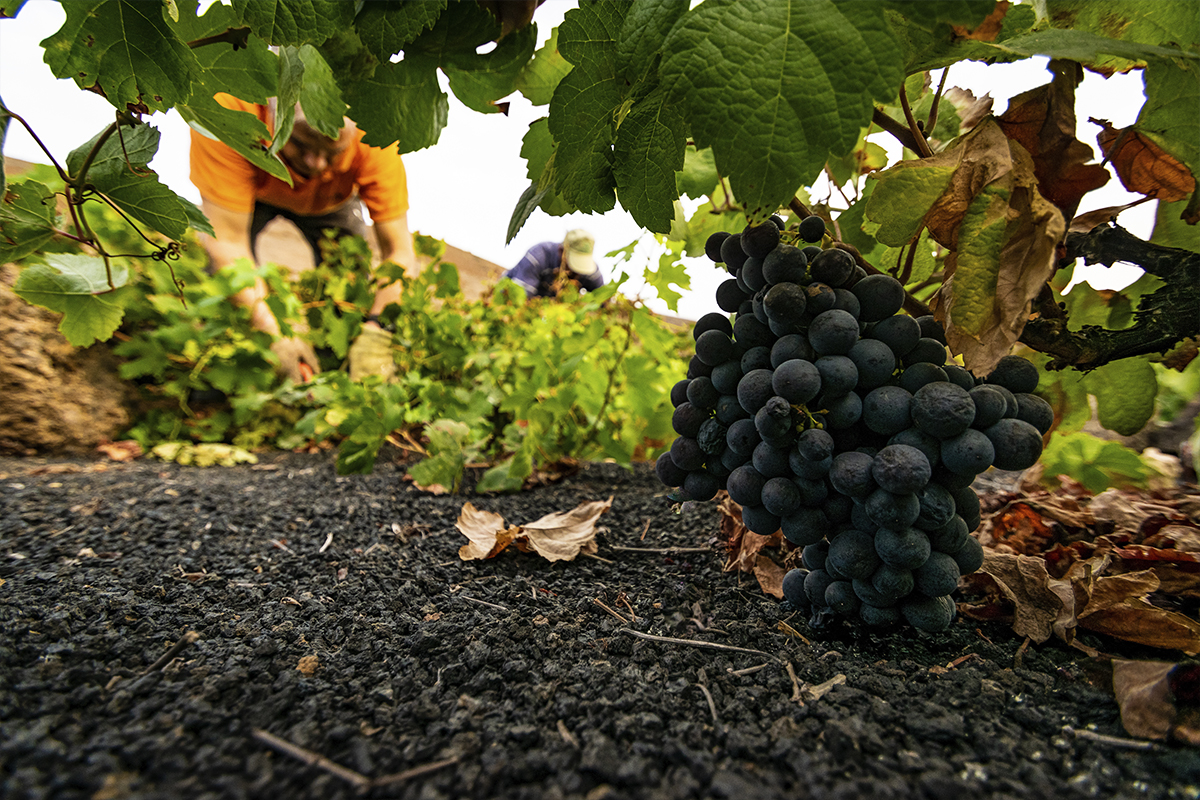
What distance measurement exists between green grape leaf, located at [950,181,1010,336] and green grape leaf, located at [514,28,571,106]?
0.75 metres

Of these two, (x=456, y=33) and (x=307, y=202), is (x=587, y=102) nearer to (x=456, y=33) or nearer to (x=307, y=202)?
(x=456, y=33)

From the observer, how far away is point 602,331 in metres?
2.07

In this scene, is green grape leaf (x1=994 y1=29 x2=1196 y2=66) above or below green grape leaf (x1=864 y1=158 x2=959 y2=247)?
above

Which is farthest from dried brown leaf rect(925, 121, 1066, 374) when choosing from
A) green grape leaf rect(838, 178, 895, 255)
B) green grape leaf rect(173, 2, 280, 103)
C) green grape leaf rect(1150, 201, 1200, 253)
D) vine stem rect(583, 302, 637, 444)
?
vine stem rect(583, 302, 637, 444)

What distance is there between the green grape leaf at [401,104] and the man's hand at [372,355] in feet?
6.20

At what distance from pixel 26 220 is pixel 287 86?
22.9 inches

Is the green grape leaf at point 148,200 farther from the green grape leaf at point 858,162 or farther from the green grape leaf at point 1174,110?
the green grape leaf at point 1174,110

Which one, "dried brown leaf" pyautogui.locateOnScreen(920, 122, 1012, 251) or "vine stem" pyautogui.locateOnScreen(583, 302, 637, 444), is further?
"vine stem" pyautogui.locateOnScreen(583, 302, 637, 444)

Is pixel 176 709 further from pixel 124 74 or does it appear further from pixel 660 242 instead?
pixel 660 242

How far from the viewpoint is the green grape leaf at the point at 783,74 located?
62 centimetres

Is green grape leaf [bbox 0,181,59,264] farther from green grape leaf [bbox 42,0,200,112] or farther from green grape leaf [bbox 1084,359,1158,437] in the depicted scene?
green grape leaf [bbox 1084,359,1158,437]

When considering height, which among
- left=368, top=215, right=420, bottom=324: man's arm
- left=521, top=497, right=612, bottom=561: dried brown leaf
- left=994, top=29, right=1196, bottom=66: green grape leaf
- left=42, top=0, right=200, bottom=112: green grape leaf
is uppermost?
left=368, top=215, right=420, bottom=324: man's arm

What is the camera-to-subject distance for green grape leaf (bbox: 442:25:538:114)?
1.02 m

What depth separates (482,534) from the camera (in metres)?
A: 1.34
